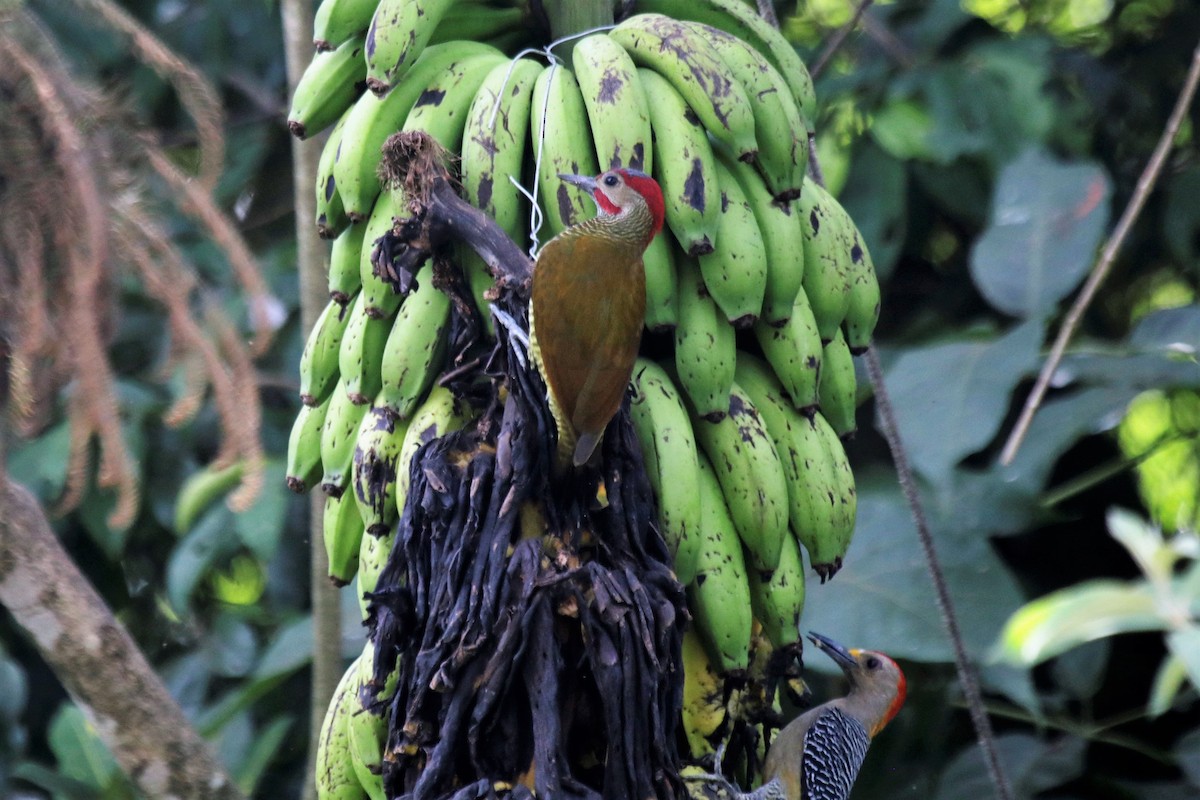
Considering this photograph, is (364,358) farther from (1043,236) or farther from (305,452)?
(1043,236)

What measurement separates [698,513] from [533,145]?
44 centimetres

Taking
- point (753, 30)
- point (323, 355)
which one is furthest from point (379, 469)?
point (753, 30)

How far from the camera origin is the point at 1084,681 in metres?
2.56

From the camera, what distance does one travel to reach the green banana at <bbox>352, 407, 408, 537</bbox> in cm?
144

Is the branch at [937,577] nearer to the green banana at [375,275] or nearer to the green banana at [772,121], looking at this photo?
the green banana at [772,121]

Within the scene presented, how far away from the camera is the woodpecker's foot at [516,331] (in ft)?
4.37

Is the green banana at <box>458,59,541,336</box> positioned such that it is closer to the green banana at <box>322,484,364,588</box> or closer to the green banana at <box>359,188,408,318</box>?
the green banana at <box>359,188,408,318</box>

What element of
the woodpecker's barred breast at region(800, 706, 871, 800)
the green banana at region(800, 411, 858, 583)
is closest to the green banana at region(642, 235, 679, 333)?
the green banana at region(800, 411, 858, 583)

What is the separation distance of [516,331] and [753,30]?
575 millimetres

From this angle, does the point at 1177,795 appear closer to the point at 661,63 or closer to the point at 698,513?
the point at 698,513

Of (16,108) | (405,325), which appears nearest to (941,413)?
(405,325)

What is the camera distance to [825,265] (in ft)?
5.17

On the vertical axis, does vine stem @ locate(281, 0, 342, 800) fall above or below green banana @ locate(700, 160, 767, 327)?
below

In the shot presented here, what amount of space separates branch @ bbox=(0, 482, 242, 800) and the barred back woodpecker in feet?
2.35
